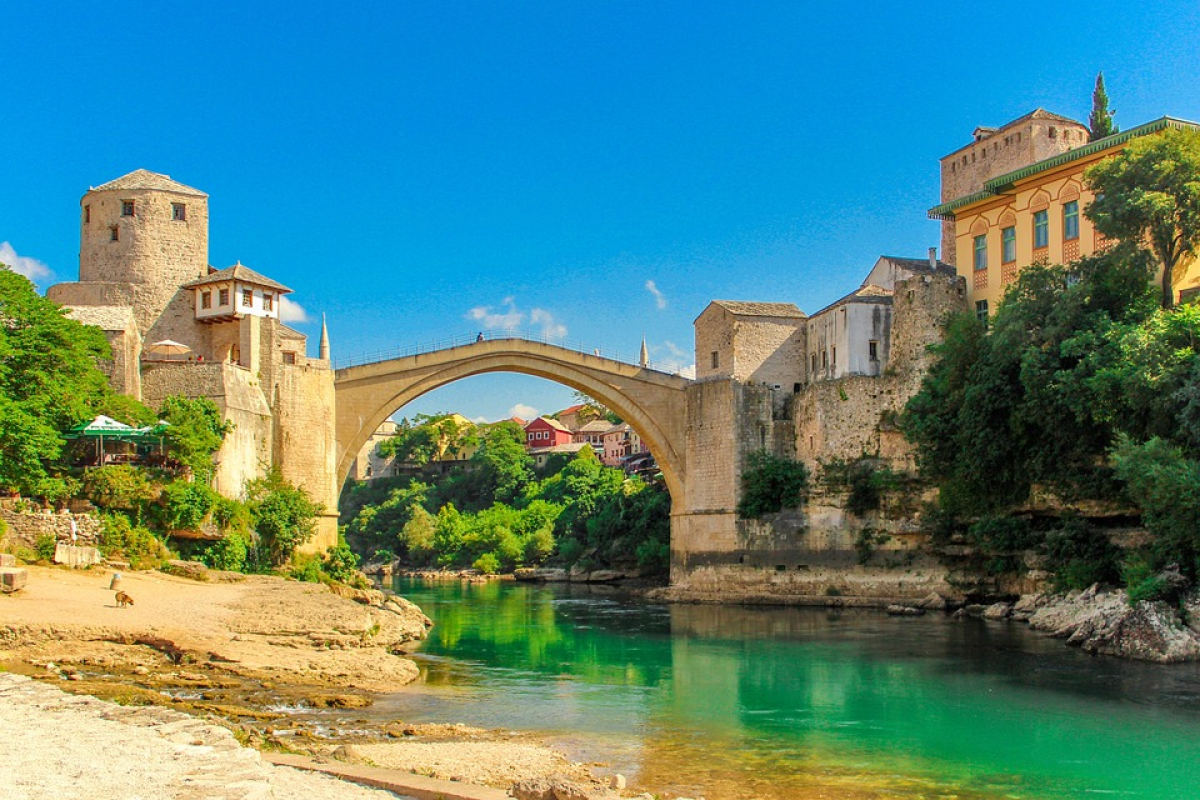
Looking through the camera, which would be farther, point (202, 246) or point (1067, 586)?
point (202, 246)

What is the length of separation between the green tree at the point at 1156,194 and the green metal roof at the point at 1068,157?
153 centimetres

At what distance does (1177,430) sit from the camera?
849 inches

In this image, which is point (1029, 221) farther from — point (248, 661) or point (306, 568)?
point (248, 661)

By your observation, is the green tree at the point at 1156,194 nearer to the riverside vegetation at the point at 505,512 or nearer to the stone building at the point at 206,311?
the stone building at the point at 206,311

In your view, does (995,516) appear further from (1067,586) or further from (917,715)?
(917,715)

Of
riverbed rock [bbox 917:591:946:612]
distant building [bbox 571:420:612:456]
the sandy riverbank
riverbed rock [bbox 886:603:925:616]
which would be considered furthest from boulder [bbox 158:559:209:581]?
distant building [bbox 571:420:612:456]

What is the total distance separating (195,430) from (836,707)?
16026 mm

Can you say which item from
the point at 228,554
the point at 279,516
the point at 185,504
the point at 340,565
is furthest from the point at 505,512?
the point at 185,504

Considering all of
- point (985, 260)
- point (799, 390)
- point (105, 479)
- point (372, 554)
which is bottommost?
point (372, 554)

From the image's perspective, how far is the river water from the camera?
11.7m

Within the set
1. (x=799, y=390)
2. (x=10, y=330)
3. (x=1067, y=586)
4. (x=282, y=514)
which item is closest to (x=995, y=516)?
(x=1067, y=586)

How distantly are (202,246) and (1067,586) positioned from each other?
24.7 metres

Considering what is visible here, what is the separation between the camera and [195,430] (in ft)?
82.9

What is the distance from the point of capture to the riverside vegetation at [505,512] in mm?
46656
